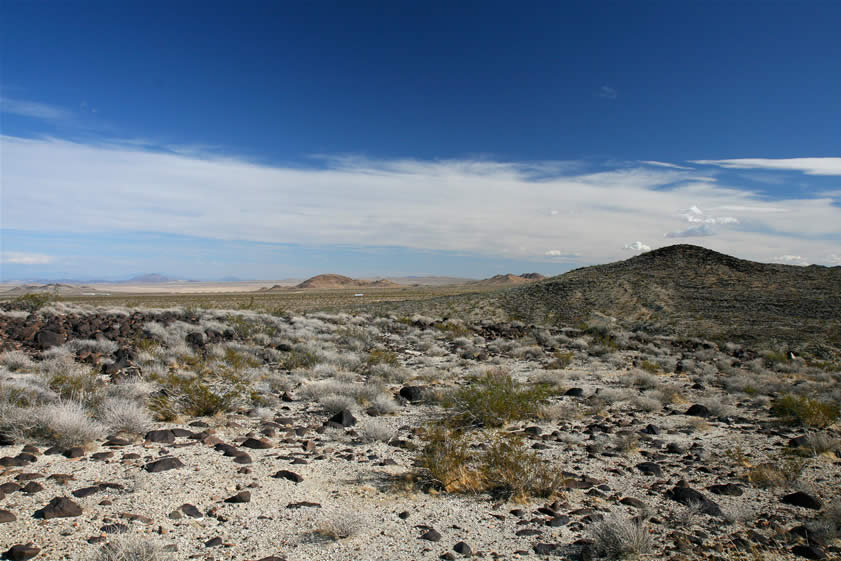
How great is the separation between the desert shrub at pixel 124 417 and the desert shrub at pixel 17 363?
5.14m

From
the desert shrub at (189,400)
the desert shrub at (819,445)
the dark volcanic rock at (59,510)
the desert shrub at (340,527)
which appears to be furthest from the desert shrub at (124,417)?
the desert shrub at (819,445)

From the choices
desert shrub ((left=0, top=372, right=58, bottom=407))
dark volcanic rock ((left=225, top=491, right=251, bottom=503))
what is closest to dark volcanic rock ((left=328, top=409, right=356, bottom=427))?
dark volcanic rock ((left=225, top=491, right=251, bottom=503))

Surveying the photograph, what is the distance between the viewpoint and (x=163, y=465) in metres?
6.08

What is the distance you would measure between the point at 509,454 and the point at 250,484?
3066 millimetres

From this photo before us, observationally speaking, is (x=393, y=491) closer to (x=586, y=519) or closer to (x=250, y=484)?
(x=250, y=484)

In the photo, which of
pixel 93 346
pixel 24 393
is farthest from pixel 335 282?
pixel 24 393

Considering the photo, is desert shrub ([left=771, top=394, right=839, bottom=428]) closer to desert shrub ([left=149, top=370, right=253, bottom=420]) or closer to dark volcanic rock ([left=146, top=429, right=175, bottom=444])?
desert shrub ([left=149, top=370, right=253, bottom=420])

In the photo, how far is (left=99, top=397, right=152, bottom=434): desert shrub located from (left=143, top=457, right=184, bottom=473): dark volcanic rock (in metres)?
1.31

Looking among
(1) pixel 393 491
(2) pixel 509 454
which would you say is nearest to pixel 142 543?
(1) pixel 393 491

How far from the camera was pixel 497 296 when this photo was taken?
39875 millimetres

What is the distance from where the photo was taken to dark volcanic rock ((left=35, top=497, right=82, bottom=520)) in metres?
4.71

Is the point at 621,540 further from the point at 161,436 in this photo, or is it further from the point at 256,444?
the point at 161,436

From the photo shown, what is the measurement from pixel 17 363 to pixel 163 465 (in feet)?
26.0

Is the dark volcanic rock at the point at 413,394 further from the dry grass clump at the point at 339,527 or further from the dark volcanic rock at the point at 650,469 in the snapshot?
the dry grass clump at the point at 339,527
